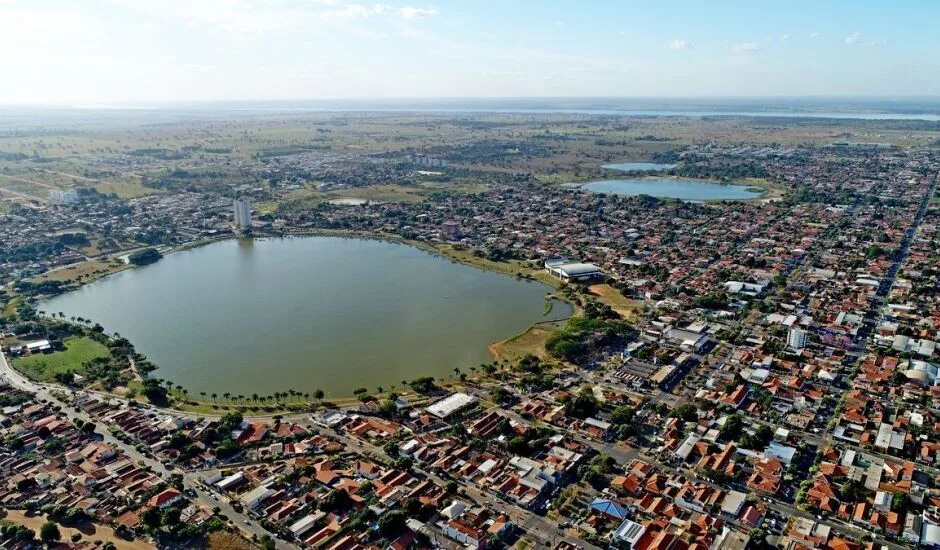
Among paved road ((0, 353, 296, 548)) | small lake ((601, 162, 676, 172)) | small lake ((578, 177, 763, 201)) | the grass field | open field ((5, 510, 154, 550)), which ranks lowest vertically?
open field ((5, 510, 154, 550))

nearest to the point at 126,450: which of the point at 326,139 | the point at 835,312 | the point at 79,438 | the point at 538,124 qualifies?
the point at 79,438

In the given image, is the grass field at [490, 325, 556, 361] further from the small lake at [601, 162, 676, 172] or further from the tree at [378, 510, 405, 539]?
the small lake at [601, 162, 676, 172]

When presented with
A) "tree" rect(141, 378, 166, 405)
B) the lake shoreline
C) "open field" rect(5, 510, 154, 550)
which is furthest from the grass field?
"open field" rect(5, 510, 154, 550)

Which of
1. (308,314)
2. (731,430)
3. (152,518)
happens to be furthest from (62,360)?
(731,430)

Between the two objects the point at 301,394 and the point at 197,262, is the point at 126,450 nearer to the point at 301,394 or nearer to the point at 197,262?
the point at 301,394

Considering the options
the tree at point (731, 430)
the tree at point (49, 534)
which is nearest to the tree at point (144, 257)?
the tree at point (49, 534)

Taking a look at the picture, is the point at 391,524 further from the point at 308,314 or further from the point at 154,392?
the point at 308,314
